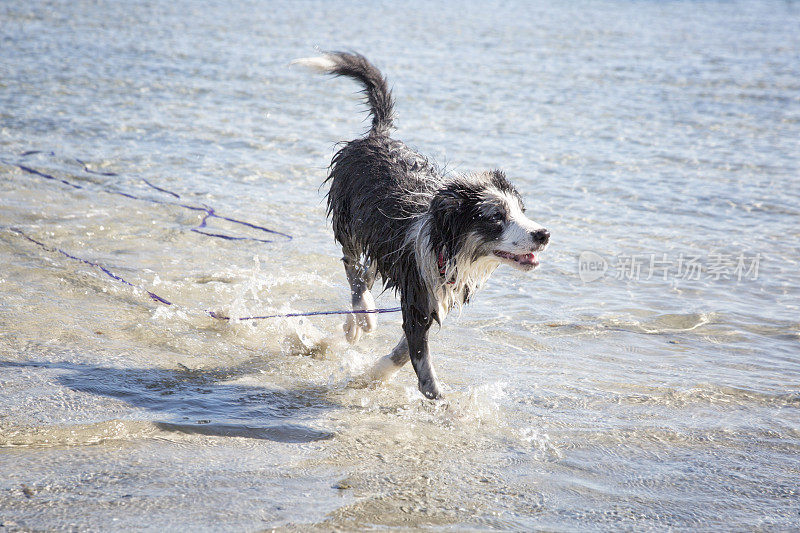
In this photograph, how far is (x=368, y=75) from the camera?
17.3ft

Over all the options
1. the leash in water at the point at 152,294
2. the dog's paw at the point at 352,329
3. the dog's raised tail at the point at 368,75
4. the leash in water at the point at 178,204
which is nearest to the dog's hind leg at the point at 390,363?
the leash in water at the point at 152,294

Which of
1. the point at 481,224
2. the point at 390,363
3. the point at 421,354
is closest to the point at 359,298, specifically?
the point at 390,363

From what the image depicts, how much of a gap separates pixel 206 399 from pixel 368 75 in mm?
2423

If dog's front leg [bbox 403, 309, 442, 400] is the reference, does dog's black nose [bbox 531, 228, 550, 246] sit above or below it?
above

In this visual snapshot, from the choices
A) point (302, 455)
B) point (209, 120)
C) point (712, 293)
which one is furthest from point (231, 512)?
point (209, 120)

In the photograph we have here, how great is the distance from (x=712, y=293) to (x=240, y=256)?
12.4 ft

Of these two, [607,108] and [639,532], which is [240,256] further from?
Answer: [607,108]

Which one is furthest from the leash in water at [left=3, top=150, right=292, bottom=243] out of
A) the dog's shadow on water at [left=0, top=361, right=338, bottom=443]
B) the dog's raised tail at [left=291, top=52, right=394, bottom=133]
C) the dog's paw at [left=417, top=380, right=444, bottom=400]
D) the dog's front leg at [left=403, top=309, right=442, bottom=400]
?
the dog's paw at [left=417, top=380, right=444, bottom=400]

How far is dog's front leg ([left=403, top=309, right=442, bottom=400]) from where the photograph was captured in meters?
4.23

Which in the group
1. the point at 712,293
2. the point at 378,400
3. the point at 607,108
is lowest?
the point at 378,400

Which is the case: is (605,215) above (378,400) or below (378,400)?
above

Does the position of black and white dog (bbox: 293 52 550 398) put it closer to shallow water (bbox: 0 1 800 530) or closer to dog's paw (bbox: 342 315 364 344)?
dog's paw (bbox: 342 315 364 344)

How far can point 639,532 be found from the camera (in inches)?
124

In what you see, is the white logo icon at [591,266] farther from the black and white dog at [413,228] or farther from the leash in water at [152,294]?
the black and white dog at [413,228]
